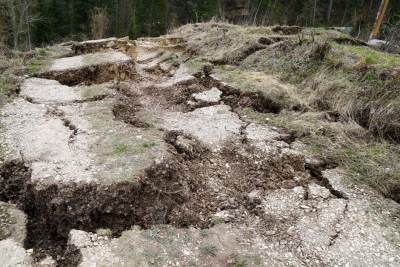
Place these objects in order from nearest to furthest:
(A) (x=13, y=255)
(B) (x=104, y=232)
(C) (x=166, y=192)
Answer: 1. (A) (x=13, y=255)
2. (B) (x=104, y=232)
3. (C) (x=166, y=192)

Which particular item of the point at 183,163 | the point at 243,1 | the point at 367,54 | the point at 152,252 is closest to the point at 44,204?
the point at 152,252

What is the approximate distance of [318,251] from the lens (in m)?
2.27

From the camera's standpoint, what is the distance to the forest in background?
1655cm

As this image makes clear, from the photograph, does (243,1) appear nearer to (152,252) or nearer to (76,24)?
(76,24)

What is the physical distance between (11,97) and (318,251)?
3.54m

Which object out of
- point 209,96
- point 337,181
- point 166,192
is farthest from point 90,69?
point 337,181

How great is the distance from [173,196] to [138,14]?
20951 millimetres

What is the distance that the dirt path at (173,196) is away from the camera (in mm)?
2221

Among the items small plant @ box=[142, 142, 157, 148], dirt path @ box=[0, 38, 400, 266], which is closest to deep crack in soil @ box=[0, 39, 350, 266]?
dirt path @ box=[0, 38, 400, 266]

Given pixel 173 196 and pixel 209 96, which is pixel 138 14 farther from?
pixel 173 196

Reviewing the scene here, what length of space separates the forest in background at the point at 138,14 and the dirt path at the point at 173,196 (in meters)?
12.9

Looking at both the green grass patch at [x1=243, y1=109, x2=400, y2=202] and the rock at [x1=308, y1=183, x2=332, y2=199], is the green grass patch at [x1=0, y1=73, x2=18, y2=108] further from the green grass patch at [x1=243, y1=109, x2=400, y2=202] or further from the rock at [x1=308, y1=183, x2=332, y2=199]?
the rock at [x1=308, y1=183, x2=332, y2=199]

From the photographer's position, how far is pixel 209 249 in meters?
2.23

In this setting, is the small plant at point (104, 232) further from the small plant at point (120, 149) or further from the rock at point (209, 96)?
the rock at point (209, 96)
